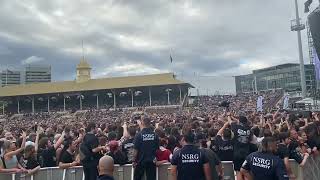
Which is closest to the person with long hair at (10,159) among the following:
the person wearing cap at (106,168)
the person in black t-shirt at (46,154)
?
the person in black t-shirt at (46,154)

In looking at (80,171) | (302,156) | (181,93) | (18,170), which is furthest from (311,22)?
(181,93)

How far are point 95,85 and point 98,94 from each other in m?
1.65

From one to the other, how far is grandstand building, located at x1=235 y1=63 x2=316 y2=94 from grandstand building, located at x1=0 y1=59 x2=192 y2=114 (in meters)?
28.5

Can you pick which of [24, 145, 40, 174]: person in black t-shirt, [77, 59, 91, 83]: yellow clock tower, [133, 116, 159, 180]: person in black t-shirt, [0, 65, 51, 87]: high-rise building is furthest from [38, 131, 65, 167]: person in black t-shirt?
[0, 65, 51, 87]: high-rise building

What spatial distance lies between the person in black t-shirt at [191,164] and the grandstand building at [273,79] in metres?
81.8

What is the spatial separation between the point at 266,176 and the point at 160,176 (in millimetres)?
3379

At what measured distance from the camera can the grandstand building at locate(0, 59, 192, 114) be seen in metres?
64.4

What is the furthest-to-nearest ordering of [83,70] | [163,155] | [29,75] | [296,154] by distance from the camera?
1. [29,75]
2. [83,70]
3. [163,155]
4. [296,154]

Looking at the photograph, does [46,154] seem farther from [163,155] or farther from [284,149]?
[284,149]

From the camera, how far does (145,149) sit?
7.97m

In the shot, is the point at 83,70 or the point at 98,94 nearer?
the point at 98,94

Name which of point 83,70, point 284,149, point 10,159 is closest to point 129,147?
point 10,159

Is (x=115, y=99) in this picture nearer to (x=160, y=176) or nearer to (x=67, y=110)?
(x=67, y=110)

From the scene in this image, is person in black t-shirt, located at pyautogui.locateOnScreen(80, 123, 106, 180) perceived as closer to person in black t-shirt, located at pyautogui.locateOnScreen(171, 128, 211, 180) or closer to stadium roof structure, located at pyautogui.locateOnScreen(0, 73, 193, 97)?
person in black t-shirt, located at pyautogui.locateOnScreen(171, 128, 211, 180)
